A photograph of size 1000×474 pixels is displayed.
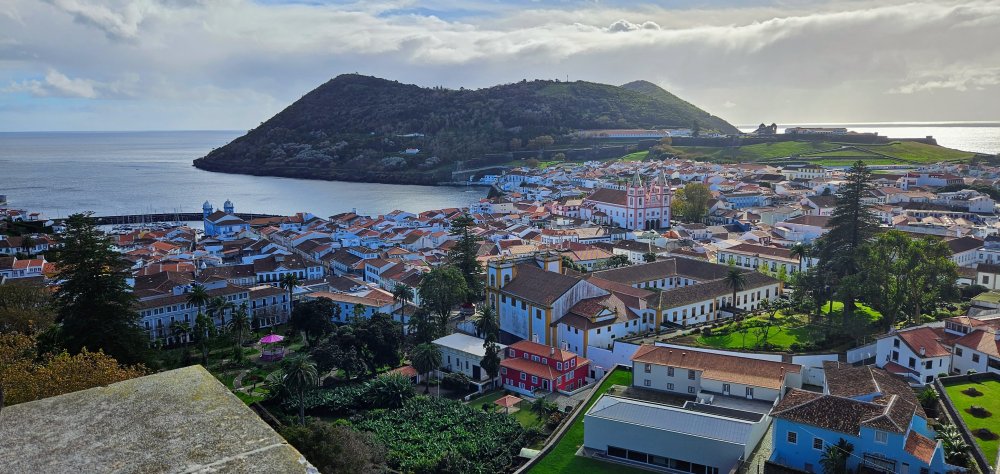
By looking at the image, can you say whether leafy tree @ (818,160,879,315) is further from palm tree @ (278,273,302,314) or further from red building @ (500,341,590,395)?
palm tree @ (278,273,302,314)

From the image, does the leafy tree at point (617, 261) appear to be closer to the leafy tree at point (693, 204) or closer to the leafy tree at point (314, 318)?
the leafy tree at point (314, 318)

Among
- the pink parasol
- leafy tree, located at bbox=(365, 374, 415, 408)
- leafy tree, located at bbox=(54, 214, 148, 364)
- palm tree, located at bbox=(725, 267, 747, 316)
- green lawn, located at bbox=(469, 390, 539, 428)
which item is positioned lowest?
green lawn, located at bbox=(469, 390, 539, 428)

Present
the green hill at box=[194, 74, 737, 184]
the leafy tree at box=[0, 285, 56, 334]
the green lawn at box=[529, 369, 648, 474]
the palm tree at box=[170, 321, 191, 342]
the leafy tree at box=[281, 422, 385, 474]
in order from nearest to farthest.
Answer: the leafy tree at box=[281, 422, 385, 474], the green lawn at box=[529, 369, 648, 474], the leafy tree at box=[0, 285, 56, 334], the palm tree at box=[170, 321, 191, 342], the green hill at box=[194, 74, 737, 184]

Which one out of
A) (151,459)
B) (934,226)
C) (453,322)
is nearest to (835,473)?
(151,459)

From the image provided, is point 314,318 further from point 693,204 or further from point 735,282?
point 693,204

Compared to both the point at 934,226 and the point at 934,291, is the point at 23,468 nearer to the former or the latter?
the point at 934,291

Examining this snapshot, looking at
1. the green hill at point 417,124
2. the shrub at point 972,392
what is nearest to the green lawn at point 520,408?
the shrub at point 972,392

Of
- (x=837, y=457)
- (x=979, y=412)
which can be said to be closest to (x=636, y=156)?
(x=979, y=412)

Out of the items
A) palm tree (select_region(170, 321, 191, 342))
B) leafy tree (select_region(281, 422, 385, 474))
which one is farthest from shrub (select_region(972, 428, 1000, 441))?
palm tree (select_region(170, 321, 191, 342))
